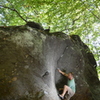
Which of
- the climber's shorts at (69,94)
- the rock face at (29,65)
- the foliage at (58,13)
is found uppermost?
the foliage at (58,13)

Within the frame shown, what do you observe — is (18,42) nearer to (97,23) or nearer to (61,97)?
(61,97)

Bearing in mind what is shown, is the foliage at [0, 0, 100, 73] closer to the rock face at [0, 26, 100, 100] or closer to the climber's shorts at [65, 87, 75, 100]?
the rock face at [0, 26, 100, 100]

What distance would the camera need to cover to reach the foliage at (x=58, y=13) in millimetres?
7109

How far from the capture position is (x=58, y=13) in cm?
802

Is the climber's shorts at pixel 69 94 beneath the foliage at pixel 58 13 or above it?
beneath

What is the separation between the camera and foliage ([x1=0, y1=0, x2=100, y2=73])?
7109 millimetres

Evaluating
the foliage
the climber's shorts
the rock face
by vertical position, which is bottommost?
the climber's shorts

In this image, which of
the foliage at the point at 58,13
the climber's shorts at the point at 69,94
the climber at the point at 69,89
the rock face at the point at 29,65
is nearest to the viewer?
the rock face at the point at 29,65

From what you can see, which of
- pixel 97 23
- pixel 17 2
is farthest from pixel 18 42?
pixel 97 23

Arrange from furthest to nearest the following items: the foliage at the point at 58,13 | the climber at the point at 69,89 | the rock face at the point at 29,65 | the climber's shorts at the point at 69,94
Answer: the foliage at the point at 58,13 → the climber's shorts at the point at 69,94 → the climber at the point at 69,89 → the rock face at the point at 29,65

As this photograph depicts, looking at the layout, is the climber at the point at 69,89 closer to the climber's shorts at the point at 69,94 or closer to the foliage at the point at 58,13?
the climber's shorts at the point at 69,94

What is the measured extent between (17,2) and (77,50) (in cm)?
573

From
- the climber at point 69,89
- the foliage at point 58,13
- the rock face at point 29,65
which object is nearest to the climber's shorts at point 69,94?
the climber at point 69,89

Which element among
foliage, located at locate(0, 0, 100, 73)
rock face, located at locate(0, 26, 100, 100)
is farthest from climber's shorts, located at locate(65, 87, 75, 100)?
foliage, located at locate(0, 0, 100, 73)
